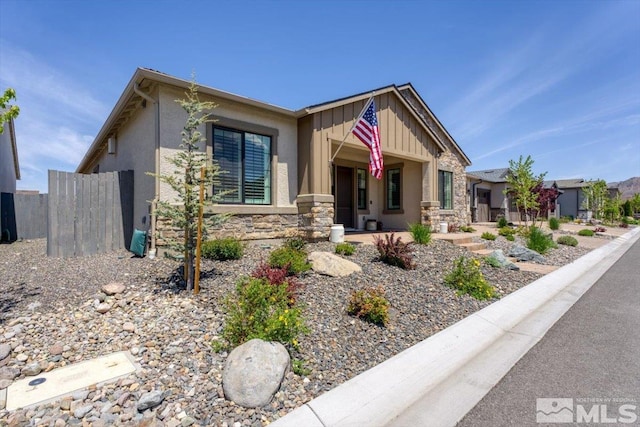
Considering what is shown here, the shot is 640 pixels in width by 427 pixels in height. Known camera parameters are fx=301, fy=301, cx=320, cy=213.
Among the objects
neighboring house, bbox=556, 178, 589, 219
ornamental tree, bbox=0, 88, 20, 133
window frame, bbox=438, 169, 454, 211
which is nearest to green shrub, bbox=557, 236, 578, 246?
window frame, bbox=438, 169, 454, 211

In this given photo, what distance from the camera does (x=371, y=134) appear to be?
29.4 feet

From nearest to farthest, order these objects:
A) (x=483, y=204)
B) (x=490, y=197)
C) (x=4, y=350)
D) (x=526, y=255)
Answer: (x=4, y=350), (x=526, y=255), (x=483, y=204), (x=490, y=197)

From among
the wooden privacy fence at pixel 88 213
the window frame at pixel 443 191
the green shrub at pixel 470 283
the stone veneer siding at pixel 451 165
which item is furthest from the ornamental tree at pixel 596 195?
the wooden privacy fence at pixel 88 213

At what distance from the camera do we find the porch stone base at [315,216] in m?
8.58

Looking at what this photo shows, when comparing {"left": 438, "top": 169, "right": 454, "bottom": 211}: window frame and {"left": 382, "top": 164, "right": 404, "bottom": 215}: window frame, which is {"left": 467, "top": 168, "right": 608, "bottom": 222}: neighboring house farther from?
{"left": 382, "top": 164, "right": 404, "bottom": 215}: window frame

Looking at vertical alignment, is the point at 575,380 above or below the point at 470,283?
below

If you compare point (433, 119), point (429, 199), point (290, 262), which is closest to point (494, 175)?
point (433, 119)

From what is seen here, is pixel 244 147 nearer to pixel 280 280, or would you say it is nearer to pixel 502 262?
pixel 280 280

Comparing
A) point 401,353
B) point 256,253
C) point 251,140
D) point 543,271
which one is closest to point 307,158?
point 251,140

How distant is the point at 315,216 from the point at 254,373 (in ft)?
19.9

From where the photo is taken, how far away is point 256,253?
22.7 feet

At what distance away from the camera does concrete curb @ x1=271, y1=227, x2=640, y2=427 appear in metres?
2.50

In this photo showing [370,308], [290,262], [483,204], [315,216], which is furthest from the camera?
[483,204]

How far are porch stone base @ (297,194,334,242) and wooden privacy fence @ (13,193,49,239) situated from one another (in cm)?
1010
